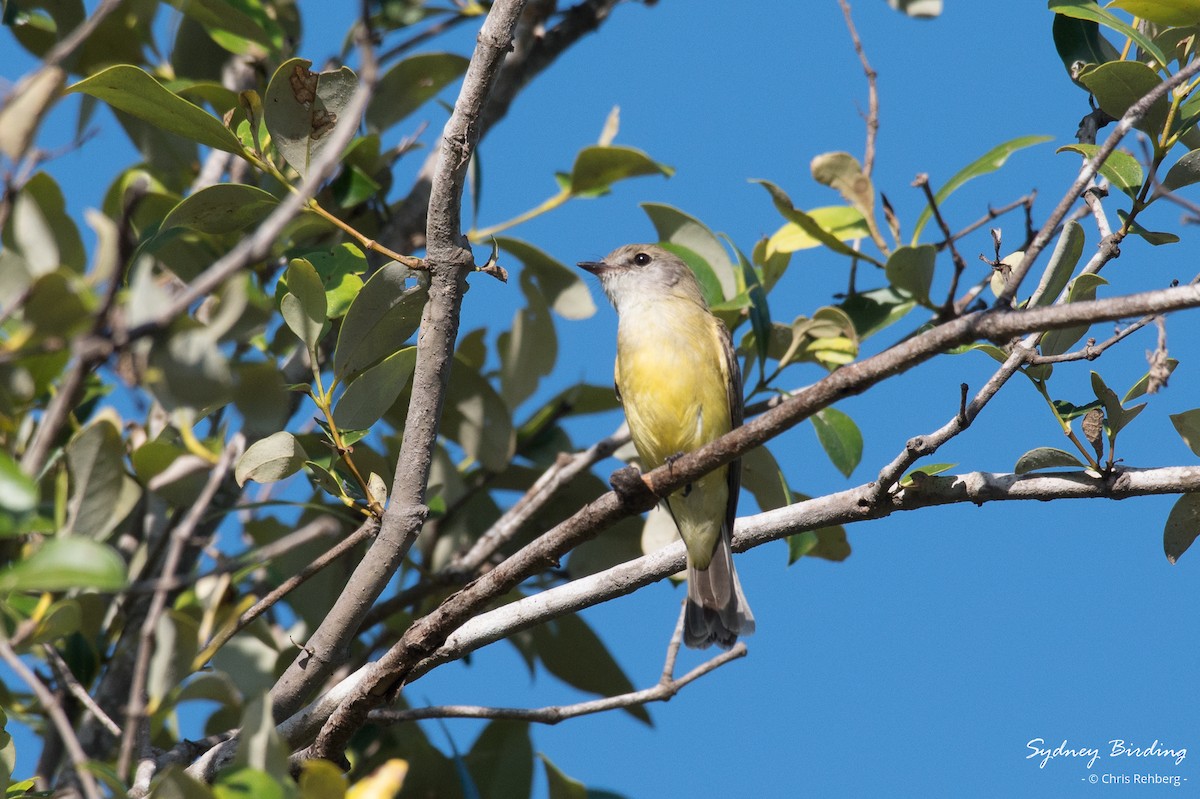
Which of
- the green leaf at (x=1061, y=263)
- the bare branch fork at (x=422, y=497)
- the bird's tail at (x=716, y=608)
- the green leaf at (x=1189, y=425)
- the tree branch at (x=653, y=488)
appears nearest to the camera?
the tree branch at (x=653, y=488)

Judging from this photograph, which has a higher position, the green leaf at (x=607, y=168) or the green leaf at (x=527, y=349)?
the green leaf at (x=607, y=168)

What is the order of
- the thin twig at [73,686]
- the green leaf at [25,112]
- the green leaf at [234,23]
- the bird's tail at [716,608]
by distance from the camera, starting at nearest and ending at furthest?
the green leaf at [25,112] → the thin twig at [73,686] → the green leaf at [234,23] → the bird's tail at [716,608]

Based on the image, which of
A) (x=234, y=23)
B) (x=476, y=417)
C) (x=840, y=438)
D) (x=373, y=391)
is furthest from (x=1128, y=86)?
(x=234, y=23)

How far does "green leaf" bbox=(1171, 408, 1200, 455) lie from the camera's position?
10.0 feet

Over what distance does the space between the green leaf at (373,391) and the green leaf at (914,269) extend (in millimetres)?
1330

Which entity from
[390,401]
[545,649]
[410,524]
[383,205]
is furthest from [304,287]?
[545,649]

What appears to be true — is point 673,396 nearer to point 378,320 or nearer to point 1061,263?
point 378,320

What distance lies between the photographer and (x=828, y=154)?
375cm

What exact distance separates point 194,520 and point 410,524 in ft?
3.13

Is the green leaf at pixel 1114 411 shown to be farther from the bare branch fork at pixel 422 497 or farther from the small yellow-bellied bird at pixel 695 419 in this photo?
the small yellow-bellied bird at pixel 695 419

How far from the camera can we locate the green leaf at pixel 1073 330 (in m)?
2.85

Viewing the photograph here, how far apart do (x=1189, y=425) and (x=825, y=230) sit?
52.3 inches

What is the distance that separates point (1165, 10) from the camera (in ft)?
9.86

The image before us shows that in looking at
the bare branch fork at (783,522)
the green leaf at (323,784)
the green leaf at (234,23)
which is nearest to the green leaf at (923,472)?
the bare branch fork at (783,522)
